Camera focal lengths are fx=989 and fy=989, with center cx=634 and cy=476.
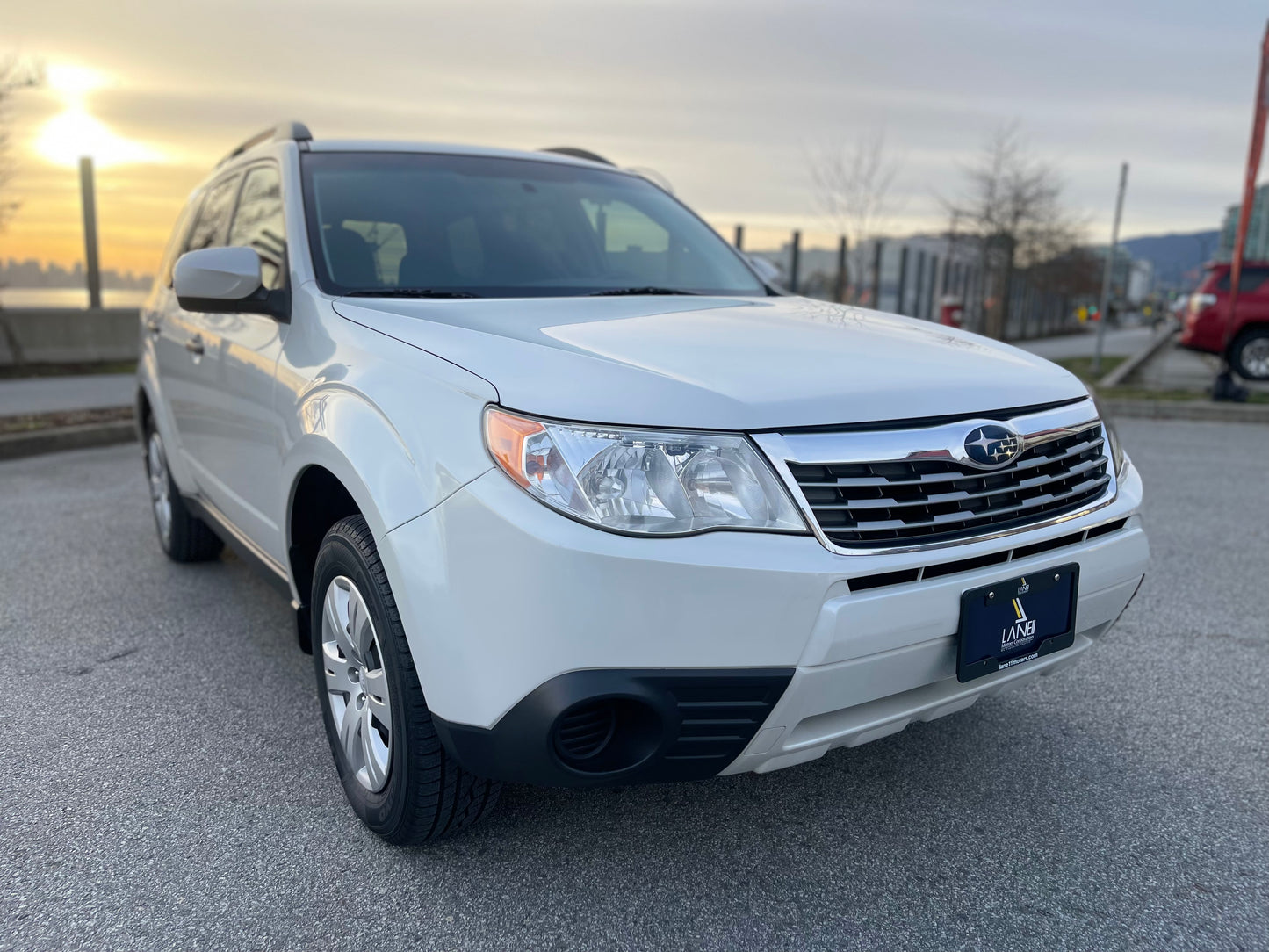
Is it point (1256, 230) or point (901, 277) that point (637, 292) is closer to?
point (901, 277)

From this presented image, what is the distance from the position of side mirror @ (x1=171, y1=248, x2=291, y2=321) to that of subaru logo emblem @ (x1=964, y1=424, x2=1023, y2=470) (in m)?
1.84

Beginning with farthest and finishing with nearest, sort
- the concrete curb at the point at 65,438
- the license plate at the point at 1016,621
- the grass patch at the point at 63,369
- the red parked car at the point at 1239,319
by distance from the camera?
the red parked car at the point at 1239,319
the grass patch at the point at 63,369
the concrete curb at the point at 65,438
the license plate at the point at 1016,621

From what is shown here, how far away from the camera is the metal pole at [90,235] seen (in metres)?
13.1

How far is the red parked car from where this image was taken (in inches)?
535

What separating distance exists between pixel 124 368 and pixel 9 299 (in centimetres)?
159

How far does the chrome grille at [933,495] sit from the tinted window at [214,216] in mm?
2966

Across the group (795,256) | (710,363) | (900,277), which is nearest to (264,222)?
(710,363)

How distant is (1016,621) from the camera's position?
2.11m

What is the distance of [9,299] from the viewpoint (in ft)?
42.2

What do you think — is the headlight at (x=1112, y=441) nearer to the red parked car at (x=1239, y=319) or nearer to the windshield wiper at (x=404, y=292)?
the windshield wiper at (x=404, y=292)

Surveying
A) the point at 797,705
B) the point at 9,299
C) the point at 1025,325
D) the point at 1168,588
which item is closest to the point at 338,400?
the point at 797,705

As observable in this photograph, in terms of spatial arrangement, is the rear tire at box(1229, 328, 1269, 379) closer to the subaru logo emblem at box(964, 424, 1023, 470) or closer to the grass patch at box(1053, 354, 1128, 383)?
the grass patch at box(1053, 354, 1128, 383)

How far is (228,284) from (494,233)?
86 cm

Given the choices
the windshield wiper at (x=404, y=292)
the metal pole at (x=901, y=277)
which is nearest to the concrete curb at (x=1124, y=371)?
the metal pole at (x=901, y=277)
